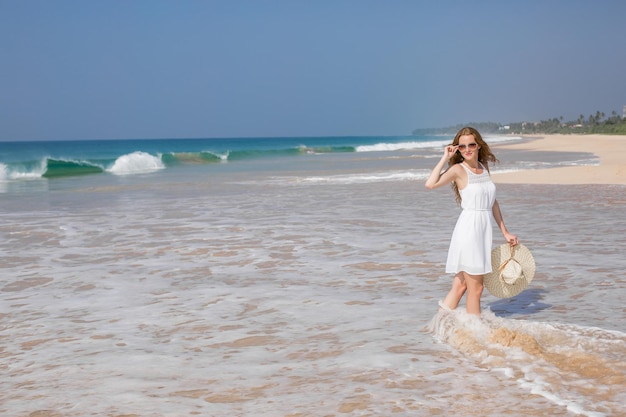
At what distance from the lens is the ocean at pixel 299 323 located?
412cm

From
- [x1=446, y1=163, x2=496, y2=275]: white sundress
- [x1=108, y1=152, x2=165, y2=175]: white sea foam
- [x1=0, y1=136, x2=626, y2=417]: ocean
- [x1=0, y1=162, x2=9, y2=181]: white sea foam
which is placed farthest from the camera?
[x1=108, y1=152, x2=165, y2=175]: white sea foam

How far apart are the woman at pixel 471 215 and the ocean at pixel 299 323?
0.35 meters

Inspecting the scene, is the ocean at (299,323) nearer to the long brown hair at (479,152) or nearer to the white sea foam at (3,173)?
the long brown hair at (479,152)

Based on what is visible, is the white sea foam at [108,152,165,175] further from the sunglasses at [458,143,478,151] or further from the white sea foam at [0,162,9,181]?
the sunglasses at [458,143,478,151]

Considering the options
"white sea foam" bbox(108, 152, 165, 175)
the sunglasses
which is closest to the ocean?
the sunglasses

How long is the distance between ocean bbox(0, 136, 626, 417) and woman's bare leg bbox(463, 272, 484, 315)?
0.11 m

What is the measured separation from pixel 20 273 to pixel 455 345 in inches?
209

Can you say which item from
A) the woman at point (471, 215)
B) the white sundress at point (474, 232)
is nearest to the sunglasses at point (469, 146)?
the woman at point (471, 215)

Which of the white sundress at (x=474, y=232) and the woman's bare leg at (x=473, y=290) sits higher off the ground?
the white sundress at (x=474, y=232)

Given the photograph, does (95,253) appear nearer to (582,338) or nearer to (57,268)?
(57,268)

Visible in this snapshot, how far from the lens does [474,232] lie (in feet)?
17.2

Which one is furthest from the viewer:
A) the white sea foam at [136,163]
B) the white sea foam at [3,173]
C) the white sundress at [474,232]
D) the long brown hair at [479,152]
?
Answer: the white sea foam at [136,163]

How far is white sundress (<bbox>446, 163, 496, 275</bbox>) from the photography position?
5.26m

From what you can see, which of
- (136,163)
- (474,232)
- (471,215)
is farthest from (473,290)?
(136,163)
